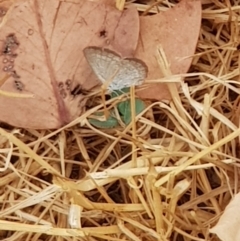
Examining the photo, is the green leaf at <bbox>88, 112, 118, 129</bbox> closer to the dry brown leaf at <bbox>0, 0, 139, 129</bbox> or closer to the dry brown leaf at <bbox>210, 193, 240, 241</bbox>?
the dry brown leaf at <bbox>0, 0, 139, 129</bbox>

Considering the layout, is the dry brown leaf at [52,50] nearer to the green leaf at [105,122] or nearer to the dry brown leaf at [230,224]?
the green leaf at [105,122]

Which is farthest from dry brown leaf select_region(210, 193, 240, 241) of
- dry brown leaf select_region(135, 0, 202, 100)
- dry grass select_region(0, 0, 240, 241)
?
dry brown leaf select_region(135, 0, 202, 100)

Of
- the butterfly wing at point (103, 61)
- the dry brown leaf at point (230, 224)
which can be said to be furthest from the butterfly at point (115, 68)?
the dry brown leaf at point (230, 224)

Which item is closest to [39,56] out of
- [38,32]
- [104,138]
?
[38,32]

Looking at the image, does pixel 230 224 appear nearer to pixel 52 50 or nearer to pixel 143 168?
pixel 143 168

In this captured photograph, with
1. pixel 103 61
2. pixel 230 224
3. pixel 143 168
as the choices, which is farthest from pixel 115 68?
pixel 230 224

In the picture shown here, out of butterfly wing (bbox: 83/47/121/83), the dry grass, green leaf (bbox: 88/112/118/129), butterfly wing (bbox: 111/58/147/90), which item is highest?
butterfly wing (bbox: 83/47/121/83)
